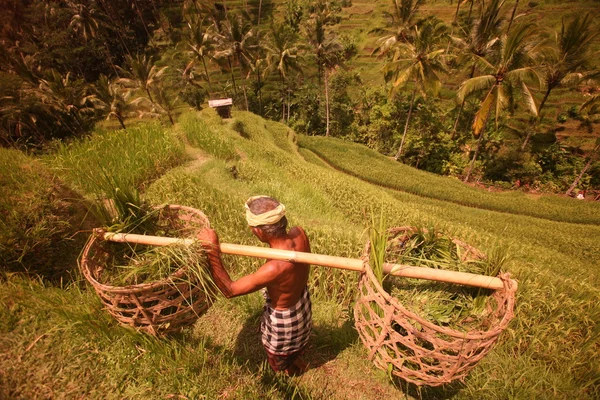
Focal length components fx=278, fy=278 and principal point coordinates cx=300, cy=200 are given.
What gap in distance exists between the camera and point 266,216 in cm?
195

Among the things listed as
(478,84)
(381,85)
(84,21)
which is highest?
(84,21)

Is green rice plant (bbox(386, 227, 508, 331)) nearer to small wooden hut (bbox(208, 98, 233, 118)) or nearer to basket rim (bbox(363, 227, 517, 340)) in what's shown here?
basket rim (bbox(363, 227, 517, 340))

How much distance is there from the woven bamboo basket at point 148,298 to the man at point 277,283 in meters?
0.22

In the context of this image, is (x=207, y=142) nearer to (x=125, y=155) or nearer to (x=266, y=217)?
(x=125, y=155)

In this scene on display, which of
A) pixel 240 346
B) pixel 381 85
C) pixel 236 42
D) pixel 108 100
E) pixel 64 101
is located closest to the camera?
pixel 240 346

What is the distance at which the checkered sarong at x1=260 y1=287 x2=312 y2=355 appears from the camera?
2393 mm

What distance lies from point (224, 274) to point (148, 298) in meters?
0.48

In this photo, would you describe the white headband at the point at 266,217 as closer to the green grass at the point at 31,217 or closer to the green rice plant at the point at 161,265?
the green rice plant at the point at 161,265

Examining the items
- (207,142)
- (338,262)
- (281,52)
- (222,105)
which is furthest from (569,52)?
(338,262)

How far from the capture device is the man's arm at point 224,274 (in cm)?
190

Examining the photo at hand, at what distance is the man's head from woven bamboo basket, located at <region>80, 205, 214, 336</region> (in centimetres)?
43

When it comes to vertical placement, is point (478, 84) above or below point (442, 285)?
below

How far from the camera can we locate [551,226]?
11.4 metres

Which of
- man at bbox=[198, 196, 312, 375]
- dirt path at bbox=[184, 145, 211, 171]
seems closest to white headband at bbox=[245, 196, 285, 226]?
man at bbox=[198, 196, 312, 375]
